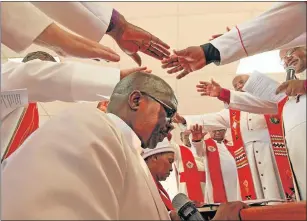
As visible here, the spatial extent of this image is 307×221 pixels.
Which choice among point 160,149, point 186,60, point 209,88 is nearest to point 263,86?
point 186,60

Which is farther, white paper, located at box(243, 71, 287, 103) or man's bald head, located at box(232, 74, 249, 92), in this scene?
man's bald head, located at box(232, 74, 249, 92)

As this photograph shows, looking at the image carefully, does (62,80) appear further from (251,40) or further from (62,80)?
(251,40)

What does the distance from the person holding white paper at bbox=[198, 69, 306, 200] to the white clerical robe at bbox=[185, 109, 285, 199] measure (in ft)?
0.28

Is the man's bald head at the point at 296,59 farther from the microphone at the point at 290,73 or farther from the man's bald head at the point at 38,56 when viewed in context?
the man's bald head at the point at 38,56

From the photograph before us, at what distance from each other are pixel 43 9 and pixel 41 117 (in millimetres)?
569

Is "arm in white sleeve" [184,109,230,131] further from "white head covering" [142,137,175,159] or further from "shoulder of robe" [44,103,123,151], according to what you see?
"white head covering" [142,137,175,159]

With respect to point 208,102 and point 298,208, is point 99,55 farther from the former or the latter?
point 298,208

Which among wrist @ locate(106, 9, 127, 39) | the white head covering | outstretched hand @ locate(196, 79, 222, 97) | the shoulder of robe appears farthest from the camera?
the white head covering

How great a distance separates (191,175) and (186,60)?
188 cm

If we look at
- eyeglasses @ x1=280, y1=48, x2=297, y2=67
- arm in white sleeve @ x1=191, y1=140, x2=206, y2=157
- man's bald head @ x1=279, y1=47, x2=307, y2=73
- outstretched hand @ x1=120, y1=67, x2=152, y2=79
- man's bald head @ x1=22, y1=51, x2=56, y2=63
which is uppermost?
man's bald head @ x1=22, y1=51, x2=56, y2=63

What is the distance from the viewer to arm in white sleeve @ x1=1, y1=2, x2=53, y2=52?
1.05 m

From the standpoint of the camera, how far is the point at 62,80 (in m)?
1.39

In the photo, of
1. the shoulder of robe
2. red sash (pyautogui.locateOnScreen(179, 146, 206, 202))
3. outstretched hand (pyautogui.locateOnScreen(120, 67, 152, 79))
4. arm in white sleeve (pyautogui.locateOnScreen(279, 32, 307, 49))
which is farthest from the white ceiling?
red sash (pyautogui.locateOnScreen(179, 146, 206, 202))

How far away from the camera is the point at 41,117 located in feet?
4.97
